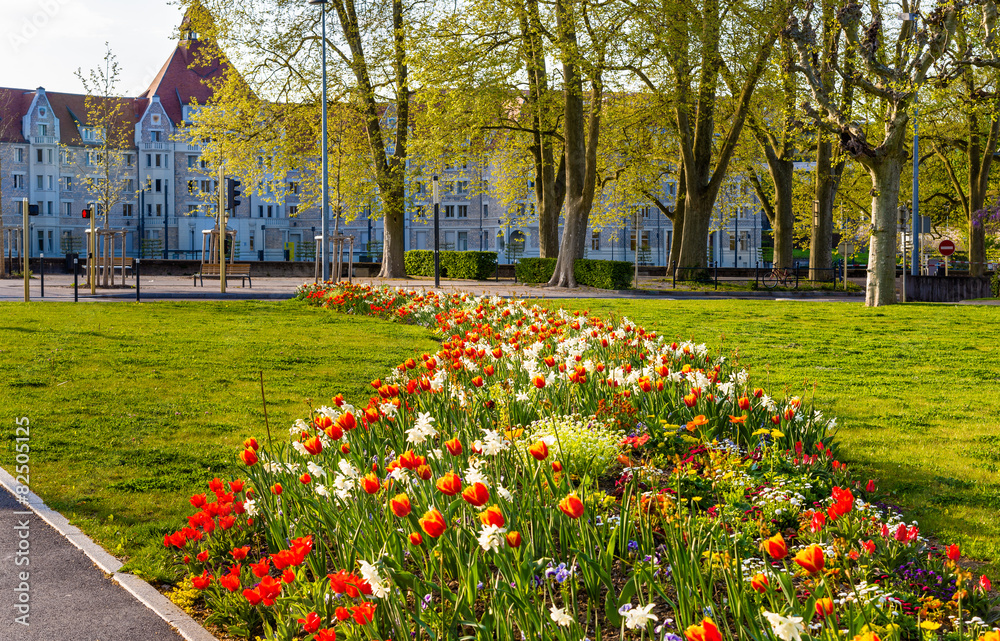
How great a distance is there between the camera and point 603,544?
354 centimetres

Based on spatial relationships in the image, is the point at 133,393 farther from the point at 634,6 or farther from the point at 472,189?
the point at 472,189

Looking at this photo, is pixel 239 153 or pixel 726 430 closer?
pixel 726 430

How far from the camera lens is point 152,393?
29.0 ft

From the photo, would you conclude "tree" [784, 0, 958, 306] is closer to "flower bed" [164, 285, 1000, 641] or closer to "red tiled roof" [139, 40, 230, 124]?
"flower bed" [164, 285, 1000, 641]

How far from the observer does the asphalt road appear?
3.56 m

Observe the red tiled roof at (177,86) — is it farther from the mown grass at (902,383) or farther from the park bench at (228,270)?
the mown grass at (902,383)

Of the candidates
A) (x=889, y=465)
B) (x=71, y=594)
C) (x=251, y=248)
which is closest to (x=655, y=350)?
(x=889, y=465)

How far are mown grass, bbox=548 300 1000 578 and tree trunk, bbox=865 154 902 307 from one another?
3.44 ft

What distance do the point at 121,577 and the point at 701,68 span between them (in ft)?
88.7

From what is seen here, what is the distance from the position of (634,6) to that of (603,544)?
2459cm

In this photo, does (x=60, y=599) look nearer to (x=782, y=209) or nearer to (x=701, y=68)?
(x=701, y=68)

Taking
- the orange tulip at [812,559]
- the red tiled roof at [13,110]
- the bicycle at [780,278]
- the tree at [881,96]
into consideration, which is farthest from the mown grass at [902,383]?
the red tiled roof at [13,110]

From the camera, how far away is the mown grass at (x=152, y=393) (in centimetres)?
548

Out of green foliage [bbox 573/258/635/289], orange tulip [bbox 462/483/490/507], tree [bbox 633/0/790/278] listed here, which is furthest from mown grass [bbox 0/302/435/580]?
tree [bbox 633/0/790/278]
